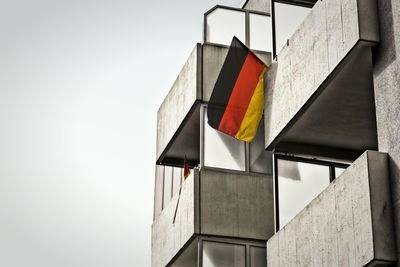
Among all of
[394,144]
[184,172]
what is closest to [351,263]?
[394,144]

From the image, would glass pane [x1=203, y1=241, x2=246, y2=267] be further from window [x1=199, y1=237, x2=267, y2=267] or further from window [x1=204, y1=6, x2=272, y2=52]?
window [x1=204, y1=6, x2=272, y2=52]

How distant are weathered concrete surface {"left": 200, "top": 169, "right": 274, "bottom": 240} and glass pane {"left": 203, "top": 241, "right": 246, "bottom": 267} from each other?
1.05ft

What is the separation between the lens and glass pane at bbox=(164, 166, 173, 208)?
94.4 feet

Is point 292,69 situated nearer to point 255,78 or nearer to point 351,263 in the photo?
point 255,78

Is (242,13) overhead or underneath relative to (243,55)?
overhead

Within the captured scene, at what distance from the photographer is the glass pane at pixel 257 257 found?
23438 mm

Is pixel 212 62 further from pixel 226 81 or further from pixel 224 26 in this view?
pixel 226 81

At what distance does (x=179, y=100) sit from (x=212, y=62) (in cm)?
196

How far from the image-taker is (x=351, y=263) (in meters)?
15.4

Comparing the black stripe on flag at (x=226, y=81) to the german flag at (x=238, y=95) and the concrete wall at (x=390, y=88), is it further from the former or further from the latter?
the concrete wall at (x=390, y=88)

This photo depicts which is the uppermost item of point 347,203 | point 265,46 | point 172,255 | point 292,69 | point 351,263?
point 265,46

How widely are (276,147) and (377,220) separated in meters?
6.77

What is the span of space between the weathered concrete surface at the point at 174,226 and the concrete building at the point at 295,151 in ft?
0.12

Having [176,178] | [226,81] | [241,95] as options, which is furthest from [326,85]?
[176,178]
